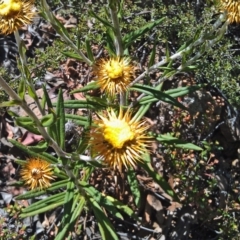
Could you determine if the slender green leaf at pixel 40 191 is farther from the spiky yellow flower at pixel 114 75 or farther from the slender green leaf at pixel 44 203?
the spiky yellow flower at pixel 114 75

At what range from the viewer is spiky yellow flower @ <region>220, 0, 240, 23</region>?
3219mm

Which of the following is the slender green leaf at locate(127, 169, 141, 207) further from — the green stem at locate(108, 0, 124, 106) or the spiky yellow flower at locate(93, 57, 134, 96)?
the spiky yellow flower at locate(93, 57, 134, 96)

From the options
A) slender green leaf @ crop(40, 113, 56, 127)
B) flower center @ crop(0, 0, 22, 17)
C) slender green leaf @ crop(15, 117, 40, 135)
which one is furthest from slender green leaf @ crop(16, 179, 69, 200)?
flower center @ crop(0, 0, 22, 17)

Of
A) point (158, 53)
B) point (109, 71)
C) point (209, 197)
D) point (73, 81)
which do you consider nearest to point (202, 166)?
point (209, 197)

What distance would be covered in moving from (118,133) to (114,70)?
62 centimetres

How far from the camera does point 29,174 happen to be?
10.9ft

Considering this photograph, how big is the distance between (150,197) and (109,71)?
1.98 meters

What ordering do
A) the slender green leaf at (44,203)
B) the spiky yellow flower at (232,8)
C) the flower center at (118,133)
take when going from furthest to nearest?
1. the slender green leaf at (44,203)
2. the spiky yellow flower at (232,8)
3. the flower center at (118,133)

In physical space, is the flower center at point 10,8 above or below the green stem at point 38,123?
above

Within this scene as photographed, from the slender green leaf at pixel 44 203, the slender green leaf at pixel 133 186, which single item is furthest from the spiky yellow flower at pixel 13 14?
the slender green leaf at pixel 133 186

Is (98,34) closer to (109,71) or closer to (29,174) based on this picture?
(109,71)

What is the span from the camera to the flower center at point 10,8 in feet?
10.0

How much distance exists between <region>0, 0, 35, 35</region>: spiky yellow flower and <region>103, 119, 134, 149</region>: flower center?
986 mm

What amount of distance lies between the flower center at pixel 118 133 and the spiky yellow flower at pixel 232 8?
3.82 feet
